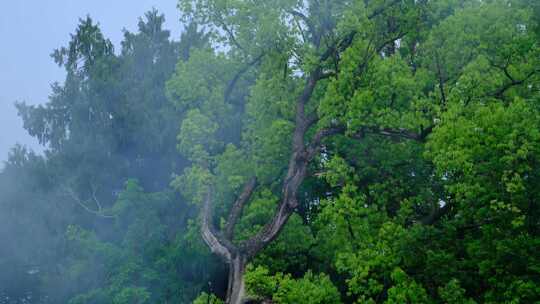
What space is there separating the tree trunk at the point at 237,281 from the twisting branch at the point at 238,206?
49.5 inches

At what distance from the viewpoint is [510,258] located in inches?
694

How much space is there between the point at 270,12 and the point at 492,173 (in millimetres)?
10026

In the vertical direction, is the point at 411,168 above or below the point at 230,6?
below

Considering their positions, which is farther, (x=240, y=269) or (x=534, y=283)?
(x=240, y=269)

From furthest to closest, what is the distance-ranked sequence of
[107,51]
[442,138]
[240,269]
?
[107,51] → [240,269] → [442,138]

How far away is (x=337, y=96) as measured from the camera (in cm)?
2184

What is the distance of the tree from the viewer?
21219 millimetres

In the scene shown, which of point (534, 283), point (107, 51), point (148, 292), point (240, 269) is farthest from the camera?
point (107, 51)

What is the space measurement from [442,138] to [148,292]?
13285 millimetres

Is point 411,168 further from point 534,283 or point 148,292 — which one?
point 148,292

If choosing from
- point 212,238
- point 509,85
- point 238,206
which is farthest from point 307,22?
point 212,238

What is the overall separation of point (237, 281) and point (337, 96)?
22.5 ft

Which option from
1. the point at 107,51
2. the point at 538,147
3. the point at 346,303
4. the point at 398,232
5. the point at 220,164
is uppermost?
the point at 107,51

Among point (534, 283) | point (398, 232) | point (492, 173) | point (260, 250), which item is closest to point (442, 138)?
point (492, 173)
